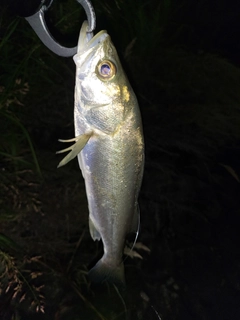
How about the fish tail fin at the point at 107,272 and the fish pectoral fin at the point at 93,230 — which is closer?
the fish pectoral fin at the point at 93,230

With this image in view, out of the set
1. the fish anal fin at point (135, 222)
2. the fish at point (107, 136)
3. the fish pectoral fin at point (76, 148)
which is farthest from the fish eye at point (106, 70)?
the fish anal fin at point (135, 222)

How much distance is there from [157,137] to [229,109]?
52cm

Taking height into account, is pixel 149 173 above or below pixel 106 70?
below

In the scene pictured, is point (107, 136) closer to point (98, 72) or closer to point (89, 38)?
point (98, 72)

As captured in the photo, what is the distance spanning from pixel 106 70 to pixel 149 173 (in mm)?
1235

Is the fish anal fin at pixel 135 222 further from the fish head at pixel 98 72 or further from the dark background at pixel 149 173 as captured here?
the dark background at pixel 149 173

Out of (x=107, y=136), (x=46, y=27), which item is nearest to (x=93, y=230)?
(x=107, y=136)

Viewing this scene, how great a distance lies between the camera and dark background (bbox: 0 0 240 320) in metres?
1.94

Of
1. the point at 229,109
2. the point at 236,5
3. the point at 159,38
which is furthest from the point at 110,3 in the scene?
the point at 229,109

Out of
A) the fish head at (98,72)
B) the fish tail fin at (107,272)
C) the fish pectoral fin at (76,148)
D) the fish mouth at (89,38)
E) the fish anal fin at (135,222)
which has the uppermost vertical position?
the fish mouth at (89,38)

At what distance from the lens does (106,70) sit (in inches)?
40.3

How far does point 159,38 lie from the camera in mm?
2090

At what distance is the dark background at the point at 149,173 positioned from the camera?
194 cm

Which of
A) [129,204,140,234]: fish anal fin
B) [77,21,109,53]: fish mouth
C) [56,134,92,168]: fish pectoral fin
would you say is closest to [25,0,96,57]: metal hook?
[77,21,109,53]: fish mouth
